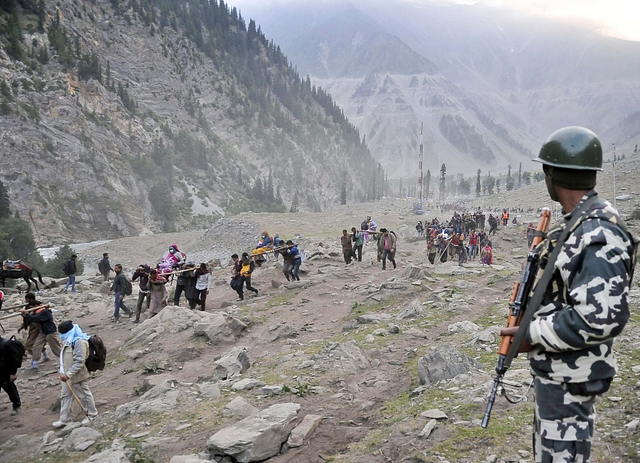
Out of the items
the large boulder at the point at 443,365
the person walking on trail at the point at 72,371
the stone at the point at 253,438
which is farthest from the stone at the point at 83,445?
the large boulder at the point at 443,365

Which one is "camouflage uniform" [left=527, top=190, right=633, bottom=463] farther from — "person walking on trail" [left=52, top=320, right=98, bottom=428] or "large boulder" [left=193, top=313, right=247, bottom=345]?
"large boulder" [left=193, top=313, right=247, bottom=345]

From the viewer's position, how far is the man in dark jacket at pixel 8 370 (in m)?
8.73

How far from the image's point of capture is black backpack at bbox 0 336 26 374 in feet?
28.6

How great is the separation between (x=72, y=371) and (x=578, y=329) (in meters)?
7.94

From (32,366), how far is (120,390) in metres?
3.78

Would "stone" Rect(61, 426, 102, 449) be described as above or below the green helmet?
below

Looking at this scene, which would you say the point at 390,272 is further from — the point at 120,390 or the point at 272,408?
the point at 272,408

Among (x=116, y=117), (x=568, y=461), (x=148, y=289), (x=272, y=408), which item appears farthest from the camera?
(x=116, y=117)

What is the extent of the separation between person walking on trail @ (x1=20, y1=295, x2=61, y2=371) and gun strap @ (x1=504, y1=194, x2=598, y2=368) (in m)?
11.1

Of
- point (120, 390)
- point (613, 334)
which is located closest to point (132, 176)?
point (120, 390)

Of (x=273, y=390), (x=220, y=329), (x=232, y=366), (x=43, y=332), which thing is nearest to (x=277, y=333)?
(x=220, y=329)

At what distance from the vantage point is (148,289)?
16.0 meters

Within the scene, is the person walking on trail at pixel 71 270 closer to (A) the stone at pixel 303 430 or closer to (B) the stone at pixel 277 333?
(B) the stone at pixel 277 333

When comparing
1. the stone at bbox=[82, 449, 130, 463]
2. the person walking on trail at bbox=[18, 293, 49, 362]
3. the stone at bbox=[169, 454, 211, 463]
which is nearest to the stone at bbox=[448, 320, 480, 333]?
the stone at bbox=[169, 454, 211, 463]
